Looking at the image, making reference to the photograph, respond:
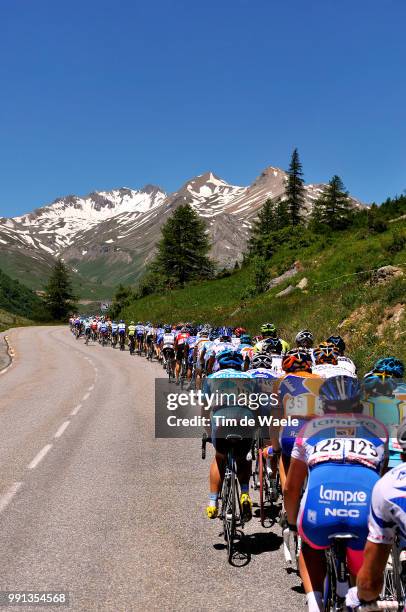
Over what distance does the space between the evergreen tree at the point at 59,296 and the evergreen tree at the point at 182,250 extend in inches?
1893

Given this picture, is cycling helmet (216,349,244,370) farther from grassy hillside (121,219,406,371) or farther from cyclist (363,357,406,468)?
grassy hillside (121,219,406,371)

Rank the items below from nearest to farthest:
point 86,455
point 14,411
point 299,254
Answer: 1. point 86,455
2. point 14,411
3. point 299,254

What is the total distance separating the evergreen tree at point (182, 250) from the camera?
7606cm

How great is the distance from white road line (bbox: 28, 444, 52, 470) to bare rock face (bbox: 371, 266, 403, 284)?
686 inches

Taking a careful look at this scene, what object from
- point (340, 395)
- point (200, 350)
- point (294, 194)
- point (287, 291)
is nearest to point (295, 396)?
point (340, 395)

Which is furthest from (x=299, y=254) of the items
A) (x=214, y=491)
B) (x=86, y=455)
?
(x=214, y=491)

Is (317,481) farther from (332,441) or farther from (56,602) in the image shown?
(56,602)

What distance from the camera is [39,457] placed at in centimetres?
1023

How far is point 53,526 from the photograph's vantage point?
6633mm

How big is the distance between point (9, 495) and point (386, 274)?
66.9 feet

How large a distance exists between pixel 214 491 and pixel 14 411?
10377mm

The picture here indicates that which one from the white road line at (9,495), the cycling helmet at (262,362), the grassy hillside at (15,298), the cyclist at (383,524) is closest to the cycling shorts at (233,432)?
the cycling helmet at (262,362)

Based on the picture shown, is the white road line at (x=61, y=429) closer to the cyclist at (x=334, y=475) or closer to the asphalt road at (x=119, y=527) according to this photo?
the asphalt road at (x=119, y=527)

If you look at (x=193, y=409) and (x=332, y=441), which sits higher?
(x=332, y=441)
